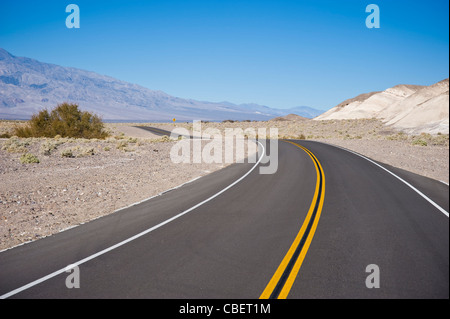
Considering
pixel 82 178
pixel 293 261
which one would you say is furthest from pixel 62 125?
pixel 293 261

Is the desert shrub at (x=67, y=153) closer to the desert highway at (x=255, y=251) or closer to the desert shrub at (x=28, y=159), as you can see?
the desert shrub at (x=28, y=159)

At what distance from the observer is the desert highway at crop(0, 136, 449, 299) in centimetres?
462

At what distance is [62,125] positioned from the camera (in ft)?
116

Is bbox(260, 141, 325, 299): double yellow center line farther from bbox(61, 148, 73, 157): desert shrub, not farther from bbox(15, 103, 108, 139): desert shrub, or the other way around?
bbox(15, 103, 108, 139): desert shrub

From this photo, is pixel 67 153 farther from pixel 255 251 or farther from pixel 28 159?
pixel 255 251

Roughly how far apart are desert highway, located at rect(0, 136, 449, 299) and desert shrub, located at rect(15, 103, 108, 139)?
29.9 m

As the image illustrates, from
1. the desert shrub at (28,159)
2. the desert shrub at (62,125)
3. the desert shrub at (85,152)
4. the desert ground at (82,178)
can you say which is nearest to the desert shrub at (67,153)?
the desert ground at (82,178)

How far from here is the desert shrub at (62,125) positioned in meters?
34.5

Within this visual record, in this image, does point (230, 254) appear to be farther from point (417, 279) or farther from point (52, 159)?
point (52, 159)

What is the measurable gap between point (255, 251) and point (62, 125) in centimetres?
3576

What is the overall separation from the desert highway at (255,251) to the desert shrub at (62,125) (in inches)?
1179

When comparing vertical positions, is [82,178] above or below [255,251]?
above

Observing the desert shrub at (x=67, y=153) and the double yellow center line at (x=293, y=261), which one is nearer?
the double yellow center line at (x=293, y=261)
